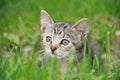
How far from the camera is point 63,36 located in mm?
5945

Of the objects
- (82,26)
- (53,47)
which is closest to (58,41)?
(53,47)

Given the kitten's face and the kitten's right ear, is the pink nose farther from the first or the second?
the kitten's right ear

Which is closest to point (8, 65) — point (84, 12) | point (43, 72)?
point (43, 72)

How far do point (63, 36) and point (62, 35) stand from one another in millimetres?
18

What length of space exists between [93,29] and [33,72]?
349cm

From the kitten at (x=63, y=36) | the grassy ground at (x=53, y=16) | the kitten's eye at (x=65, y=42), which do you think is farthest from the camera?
the grassy ground at (x=53, y=16)

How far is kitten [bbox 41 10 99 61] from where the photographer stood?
5741mm

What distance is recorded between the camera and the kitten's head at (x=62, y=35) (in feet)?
18.9

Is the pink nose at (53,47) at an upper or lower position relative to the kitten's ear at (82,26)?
lower

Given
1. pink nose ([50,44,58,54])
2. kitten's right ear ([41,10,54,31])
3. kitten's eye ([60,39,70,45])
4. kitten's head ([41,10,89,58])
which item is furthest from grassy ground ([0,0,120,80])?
pink nose ([50,44,58,54])

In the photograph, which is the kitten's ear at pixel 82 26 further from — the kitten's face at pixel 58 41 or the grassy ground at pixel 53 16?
the grassy ground at pixel 53 16

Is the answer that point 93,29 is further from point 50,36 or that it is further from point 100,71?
point 100,71

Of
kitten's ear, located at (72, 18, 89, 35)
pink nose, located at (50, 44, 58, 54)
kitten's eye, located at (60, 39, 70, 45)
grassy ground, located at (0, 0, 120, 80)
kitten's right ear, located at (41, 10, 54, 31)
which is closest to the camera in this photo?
pink nose, located at (50, 44, 58, 54)

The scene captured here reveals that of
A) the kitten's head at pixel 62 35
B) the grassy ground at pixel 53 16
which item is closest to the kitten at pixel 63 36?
the kitten's head at pixel 62 35
